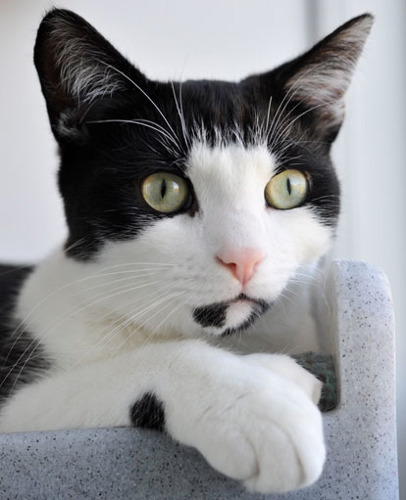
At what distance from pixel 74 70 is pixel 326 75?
39cm

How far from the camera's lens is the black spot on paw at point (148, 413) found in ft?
2.19

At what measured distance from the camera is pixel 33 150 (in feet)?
6.34

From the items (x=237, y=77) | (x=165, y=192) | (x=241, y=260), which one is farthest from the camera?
(x=237, y=77)

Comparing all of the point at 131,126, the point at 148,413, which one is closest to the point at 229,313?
the point at 148,413

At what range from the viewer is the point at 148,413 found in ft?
2.24

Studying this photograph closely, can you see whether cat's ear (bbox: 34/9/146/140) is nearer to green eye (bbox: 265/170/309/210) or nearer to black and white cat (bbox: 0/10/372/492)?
black and white cat (bbox: 0/10/372/492)

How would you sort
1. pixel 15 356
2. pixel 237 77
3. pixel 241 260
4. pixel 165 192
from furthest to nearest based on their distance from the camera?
pixel 237 77
pixel 15 356
pixel 165 192
pixel 241 260

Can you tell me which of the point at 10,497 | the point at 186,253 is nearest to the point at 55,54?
the point at 186,253

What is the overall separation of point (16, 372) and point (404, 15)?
47.2 inches

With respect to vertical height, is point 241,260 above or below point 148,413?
above

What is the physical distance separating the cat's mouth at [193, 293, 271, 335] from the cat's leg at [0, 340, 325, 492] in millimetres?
37

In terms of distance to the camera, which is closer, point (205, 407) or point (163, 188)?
point (205, 407)

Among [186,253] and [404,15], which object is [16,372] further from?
[404,15]

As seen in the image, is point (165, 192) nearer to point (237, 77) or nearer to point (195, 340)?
point (195, 340)
